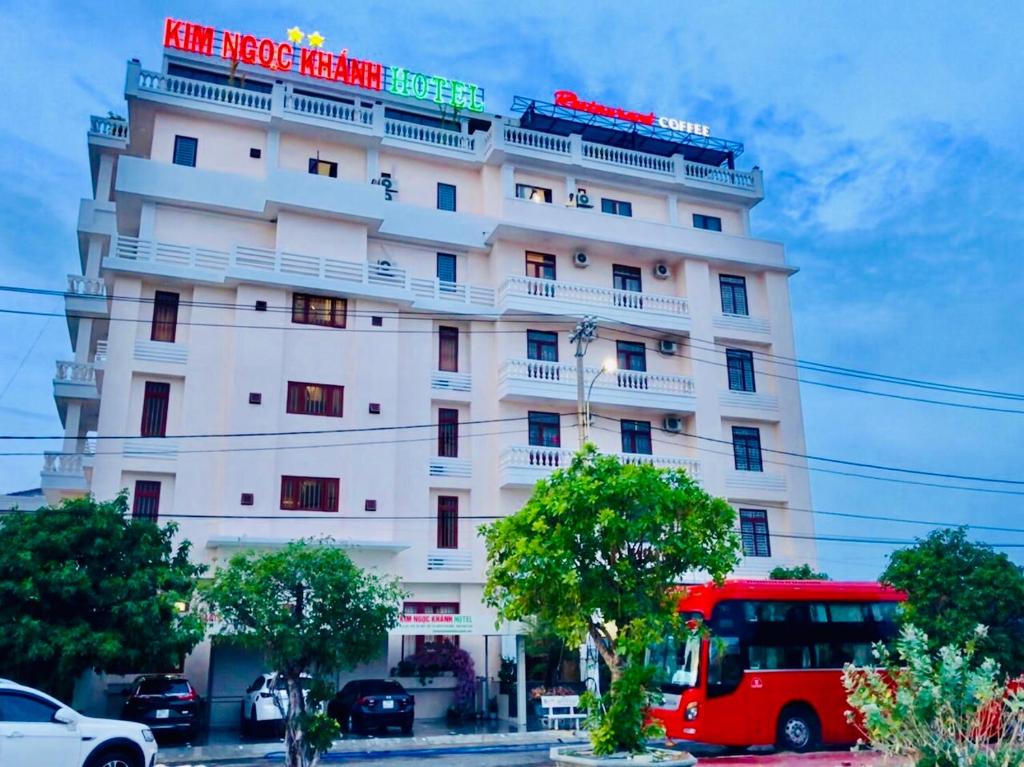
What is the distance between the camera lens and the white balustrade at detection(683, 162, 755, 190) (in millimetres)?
32250

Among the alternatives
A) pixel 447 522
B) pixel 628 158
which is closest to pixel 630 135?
pixel 628 158

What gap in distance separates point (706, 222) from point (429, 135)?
1046 centimetres

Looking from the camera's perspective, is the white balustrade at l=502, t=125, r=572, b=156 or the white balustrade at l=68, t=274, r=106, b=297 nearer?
the white balustrade at l=68, t=274, r=106, b=297

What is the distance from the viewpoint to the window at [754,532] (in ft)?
94.6

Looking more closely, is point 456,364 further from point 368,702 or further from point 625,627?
point 625,627

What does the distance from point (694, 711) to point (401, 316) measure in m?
14.9

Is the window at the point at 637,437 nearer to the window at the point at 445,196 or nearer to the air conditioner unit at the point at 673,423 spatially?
the air conditioner unit at the point at 673,423

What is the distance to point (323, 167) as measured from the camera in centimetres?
2831

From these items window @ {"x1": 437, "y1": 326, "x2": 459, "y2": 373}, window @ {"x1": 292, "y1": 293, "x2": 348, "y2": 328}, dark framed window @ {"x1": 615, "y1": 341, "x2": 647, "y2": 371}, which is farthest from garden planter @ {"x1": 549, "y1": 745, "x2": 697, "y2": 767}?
dark framed window @ {"x1": 615, "y1": 341, "x2": 647, "y2": 371}

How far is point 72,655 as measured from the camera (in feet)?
50.4

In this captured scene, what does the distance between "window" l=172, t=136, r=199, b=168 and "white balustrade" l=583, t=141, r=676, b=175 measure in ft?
42.1

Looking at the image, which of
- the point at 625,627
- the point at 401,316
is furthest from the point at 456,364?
the point at 625,627

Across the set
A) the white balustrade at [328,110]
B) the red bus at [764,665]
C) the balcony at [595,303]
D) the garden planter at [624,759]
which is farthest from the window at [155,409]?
the garden planter at [624,759]

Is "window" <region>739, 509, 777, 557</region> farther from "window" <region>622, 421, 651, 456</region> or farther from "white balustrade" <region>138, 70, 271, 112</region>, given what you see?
"white balustrade" <region>138, 70, 271, 112</region>
